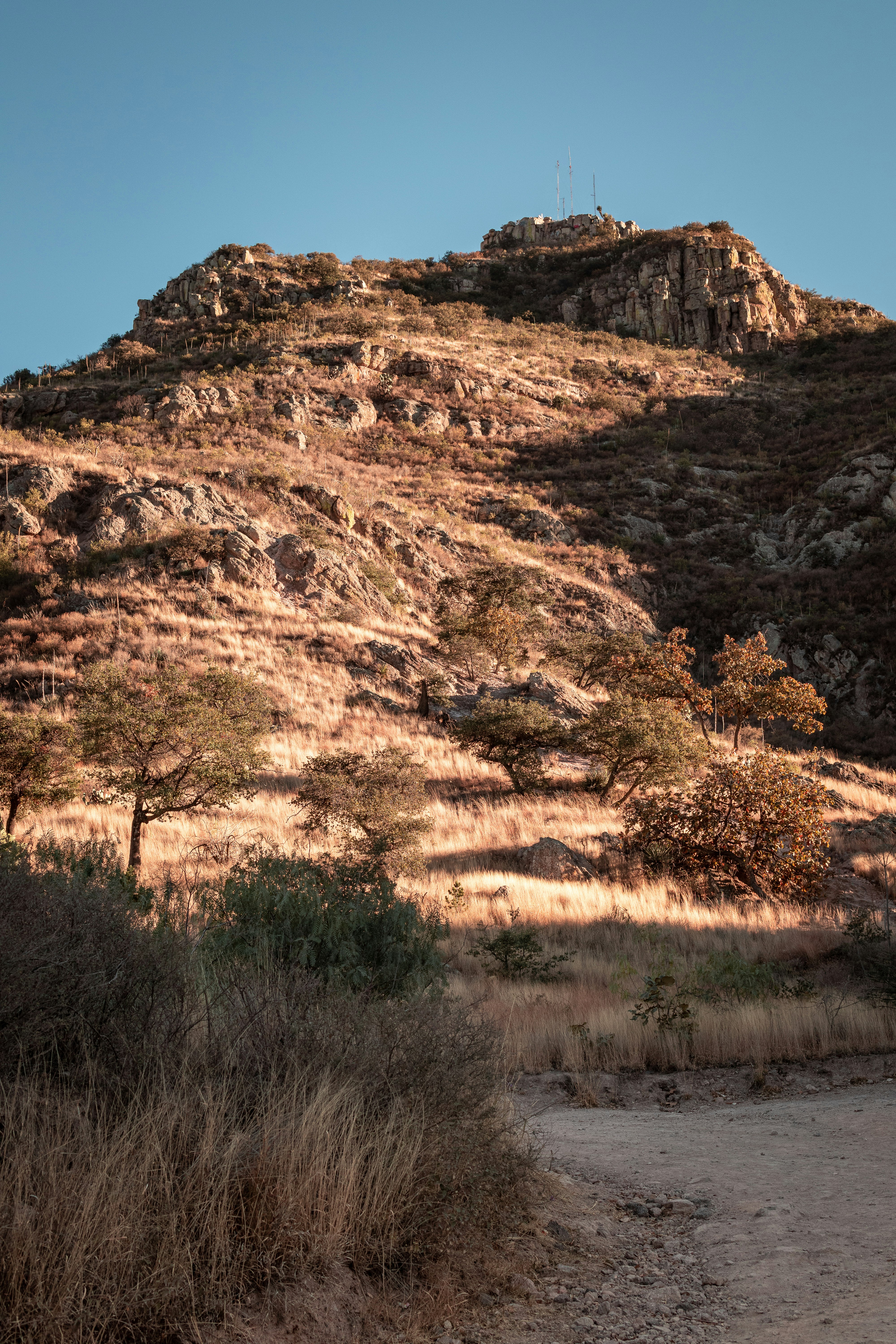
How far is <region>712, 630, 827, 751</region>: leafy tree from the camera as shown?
22844 mm

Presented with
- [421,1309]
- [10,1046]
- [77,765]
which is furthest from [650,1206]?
[77,765]

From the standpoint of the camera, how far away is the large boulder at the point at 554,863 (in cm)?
1454

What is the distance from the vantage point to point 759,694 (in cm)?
2316

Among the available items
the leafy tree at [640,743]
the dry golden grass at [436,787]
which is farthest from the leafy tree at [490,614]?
the leafy tree at [640,743]

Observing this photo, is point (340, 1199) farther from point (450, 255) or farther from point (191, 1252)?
point (450, 255)

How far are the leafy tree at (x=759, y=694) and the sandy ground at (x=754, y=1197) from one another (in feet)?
59.0

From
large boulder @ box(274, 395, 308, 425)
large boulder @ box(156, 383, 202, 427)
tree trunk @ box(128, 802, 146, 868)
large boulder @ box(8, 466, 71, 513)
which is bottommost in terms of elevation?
tree trunk @ box(128, 802, 146, 868)

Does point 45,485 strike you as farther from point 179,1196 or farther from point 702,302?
point 702,302

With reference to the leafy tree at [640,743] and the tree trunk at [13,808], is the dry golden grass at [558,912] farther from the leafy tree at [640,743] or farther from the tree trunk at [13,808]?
the leafy tree at [640,743]

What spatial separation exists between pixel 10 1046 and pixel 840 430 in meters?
60.9

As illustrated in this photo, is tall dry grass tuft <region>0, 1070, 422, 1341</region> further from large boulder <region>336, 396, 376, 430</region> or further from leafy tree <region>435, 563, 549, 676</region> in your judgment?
large boulder <region>336, 396, 376, 430</region>

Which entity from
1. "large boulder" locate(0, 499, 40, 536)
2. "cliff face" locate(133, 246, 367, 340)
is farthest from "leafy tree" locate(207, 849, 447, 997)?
"cliff face" locate(133, 246, 367, 340)

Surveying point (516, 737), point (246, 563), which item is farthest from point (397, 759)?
point (246, 563)

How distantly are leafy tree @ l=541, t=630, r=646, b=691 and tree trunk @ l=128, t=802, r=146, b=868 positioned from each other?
65.5 ft
